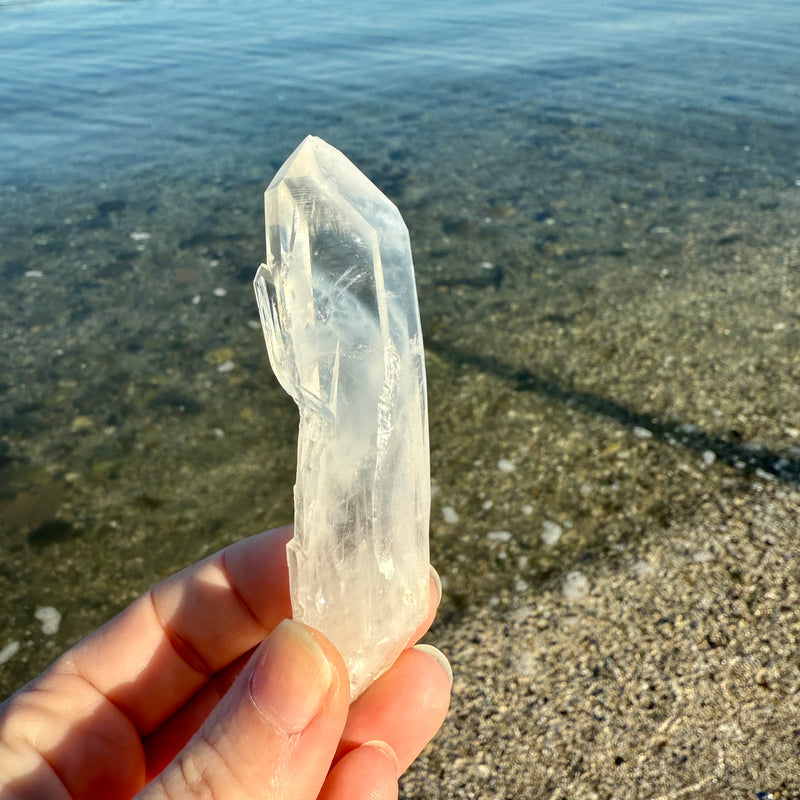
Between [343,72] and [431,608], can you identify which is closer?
[431,608]

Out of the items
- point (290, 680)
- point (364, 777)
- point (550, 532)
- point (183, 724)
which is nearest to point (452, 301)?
point (550, 532)

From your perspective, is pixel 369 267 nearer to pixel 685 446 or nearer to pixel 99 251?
pixel 685 446

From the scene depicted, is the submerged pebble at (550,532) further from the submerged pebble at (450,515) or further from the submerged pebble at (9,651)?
the submerged pebble at (9,651)

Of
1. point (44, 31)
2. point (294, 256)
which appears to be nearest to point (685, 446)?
point (294, 256)

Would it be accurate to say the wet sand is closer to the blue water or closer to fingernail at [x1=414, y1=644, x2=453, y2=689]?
fingernail at [x1=414, y1=644, x2=453, y2=689]

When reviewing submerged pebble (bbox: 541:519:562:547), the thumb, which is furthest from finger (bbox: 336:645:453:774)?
submerged pebble (bbox: 541:519:562:547)

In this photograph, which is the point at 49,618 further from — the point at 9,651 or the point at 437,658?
the point at 437,658
